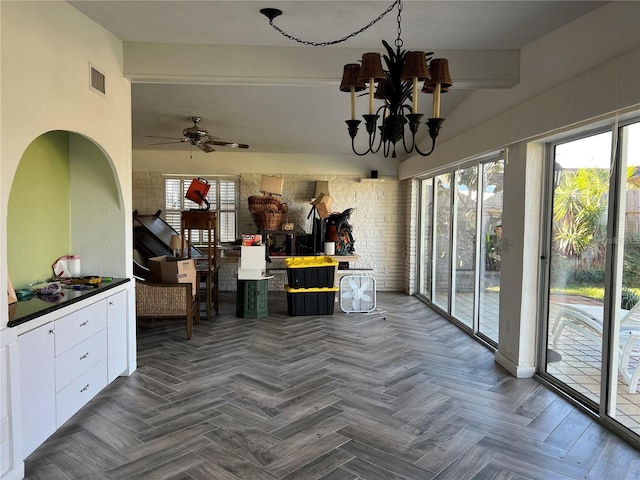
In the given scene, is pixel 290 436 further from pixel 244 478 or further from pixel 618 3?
pixel 618 3

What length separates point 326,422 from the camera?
2973 millimetres

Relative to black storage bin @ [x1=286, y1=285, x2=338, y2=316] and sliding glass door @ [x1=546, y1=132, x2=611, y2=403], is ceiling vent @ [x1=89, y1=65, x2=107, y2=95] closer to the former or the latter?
black storage bin @ [x1=286, y1=285, x2=338, y2=316]

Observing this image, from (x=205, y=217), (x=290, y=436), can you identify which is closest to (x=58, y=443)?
(x=290, y=436)

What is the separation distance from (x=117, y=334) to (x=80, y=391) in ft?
2.17

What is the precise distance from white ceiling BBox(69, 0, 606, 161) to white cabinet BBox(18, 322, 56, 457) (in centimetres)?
225

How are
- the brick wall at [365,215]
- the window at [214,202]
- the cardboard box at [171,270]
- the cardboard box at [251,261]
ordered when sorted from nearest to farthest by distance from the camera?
the cardboard box at [171,270], the cardboard box at [251,261], the window at [214,202], the brick wall at [365,215]

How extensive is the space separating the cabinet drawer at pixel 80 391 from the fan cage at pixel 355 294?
3557mm

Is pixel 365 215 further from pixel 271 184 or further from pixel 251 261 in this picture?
pixel 251 261

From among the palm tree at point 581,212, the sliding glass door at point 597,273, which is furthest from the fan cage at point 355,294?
the palm tree at point 581,212

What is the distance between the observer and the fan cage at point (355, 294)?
6.23m

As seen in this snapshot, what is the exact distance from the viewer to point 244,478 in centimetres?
234

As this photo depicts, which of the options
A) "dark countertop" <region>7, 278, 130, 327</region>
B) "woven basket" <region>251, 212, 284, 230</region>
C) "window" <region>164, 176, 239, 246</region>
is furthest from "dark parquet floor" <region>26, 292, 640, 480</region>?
"window" <region>164, 176, 239, 246</region>

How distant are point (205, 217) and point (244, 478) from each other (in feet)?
12.2

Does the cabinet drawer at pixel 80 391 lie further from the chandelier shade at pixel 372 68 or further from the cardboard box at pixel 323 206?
the cardboard box at pixel 323 206
